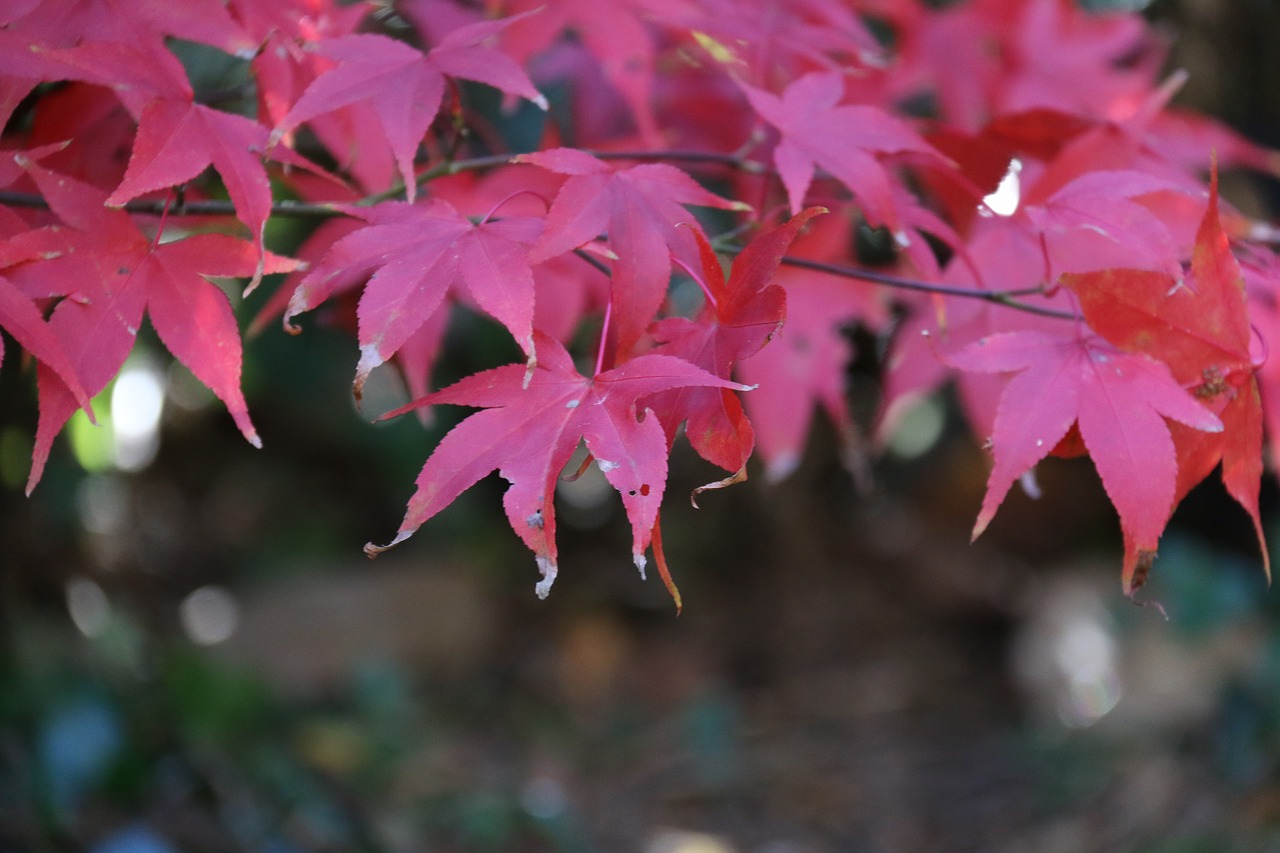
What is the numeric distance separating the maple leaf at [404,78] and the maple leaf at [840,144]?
15 centimetres

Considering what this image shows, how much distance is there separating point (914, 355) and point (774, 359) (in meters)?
0.13

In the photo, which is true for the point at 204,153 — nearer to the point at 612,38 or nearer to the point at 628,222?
the point at 628,222

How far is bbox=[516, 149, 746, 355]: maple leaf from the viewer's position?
0.52 m

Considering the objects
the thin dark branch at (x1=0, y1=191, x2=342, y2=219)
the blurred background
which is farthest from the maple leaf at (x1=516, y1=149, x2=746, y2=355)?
the blurred background

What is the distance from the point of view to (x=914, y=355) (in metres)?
0.80

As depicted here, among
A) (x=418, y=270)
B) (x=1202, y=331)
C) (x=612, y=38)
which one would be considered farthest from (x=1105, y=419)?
(x=612, y=38)

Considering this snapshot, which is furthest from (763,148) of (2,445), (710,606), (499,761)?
(710,606)

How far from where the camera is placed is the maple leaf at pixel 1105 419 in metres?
0.50

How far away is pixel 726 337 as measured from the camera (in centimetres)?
51

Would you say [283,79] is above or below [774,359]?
above

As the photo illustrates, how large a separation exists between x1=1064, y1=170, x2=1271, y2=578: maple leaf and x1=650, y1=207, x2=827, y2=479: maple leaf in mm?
160

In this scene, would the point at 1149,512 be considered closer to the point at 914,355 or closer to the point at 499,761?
the point at 914,355

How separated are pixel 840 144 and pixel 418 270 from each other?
28cm

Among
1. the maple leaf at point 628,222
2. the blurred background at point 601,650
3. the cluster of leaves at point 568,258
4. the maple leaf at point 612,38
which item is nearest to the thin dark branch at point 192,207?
the cluster of leaves at point 568,258
